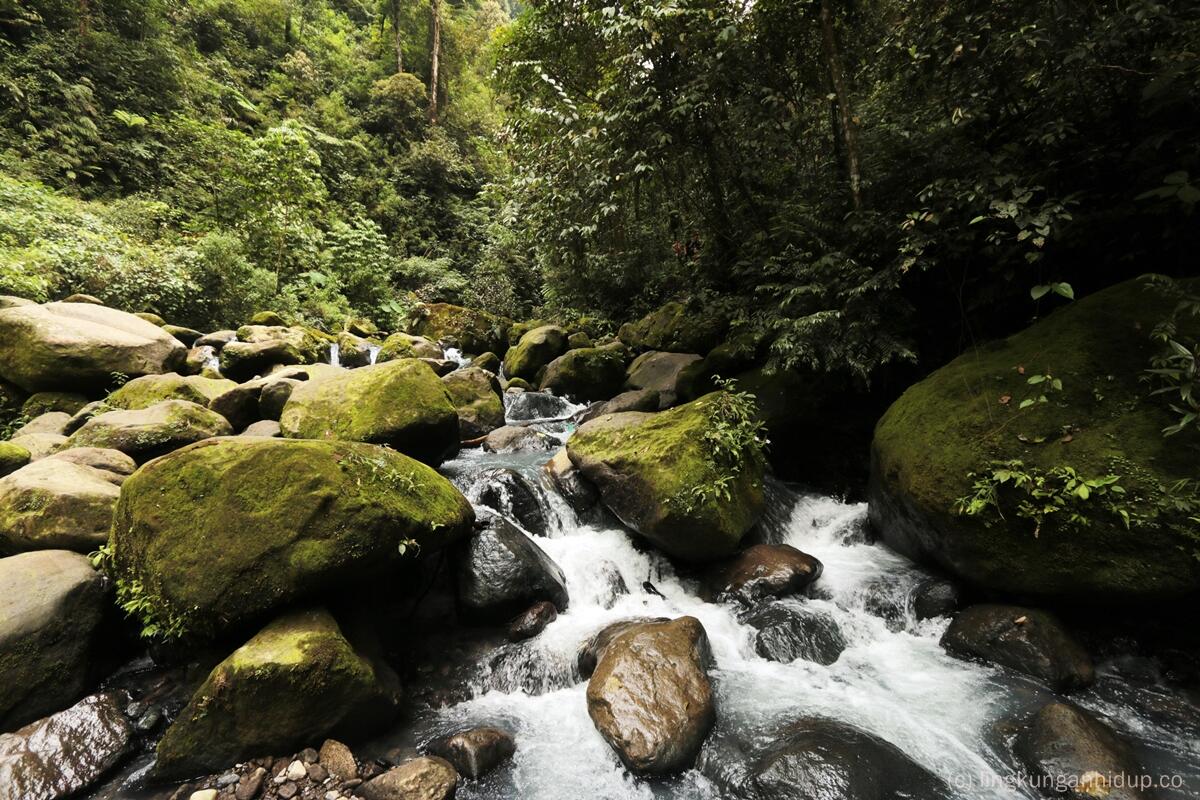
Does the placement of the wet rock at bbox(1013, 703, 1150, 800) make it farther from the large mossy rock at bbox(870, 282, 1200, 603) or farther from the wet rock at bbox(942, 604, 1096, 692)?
the large mossy rock at bbox(870, 282, 1200, 603)

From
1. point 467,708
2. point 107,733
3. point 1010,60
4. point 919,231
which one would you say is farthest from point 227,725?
point 1010,60

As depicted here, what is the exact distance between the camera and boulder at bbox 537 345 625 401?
11.4 m

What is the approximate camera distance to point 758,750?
3.42 metres

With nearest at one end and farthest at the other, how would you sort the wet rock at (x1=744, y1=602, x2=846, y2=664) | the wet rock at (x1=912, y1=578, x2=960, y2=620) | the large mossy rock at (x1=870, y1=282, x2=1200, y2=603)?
the large mossy rock at (x1=870, y1=282, x2=1200, y2=603) → the wet rock at (x1=744, y1=602, x2=846, y2=664) → the wet rock at (x1=912, y1=578, x2=960, y2=620)

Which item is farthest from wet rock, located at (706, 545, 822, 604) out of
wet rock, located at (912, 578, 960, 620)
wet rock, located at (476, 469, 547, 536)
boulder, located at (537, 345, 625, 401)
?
Result: boulder, located at (537, 345, 625, 401)

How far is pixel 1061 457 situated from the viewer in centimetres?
402

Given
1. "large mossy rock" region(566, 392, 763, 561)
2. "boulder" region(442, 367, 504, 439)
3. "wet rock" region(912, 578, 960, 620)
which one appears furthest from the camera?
"boulder" region(442, 367, 504, 439)

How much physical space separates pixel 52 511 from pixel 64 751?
198cm

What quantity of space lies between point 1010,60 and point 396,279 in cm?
2007

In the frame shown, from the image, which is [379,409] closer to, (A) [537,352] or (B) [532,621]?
(B) [532,621]

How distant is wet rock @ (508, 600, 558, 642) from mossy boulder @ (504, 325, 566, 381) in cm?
845

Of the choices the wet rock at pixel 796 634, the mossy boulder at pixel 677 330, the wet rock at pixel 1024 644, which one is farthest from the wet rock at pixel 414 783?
the mossy boulder at pixel 677 330

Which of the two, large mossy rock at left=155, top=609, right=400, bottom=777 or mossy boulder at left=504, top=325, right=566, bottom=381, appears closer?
large mossy rock at left=155, top=609, right=400, bottom=777

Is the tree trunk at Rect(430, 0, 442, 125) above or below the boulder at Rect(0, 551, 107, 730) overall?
above
